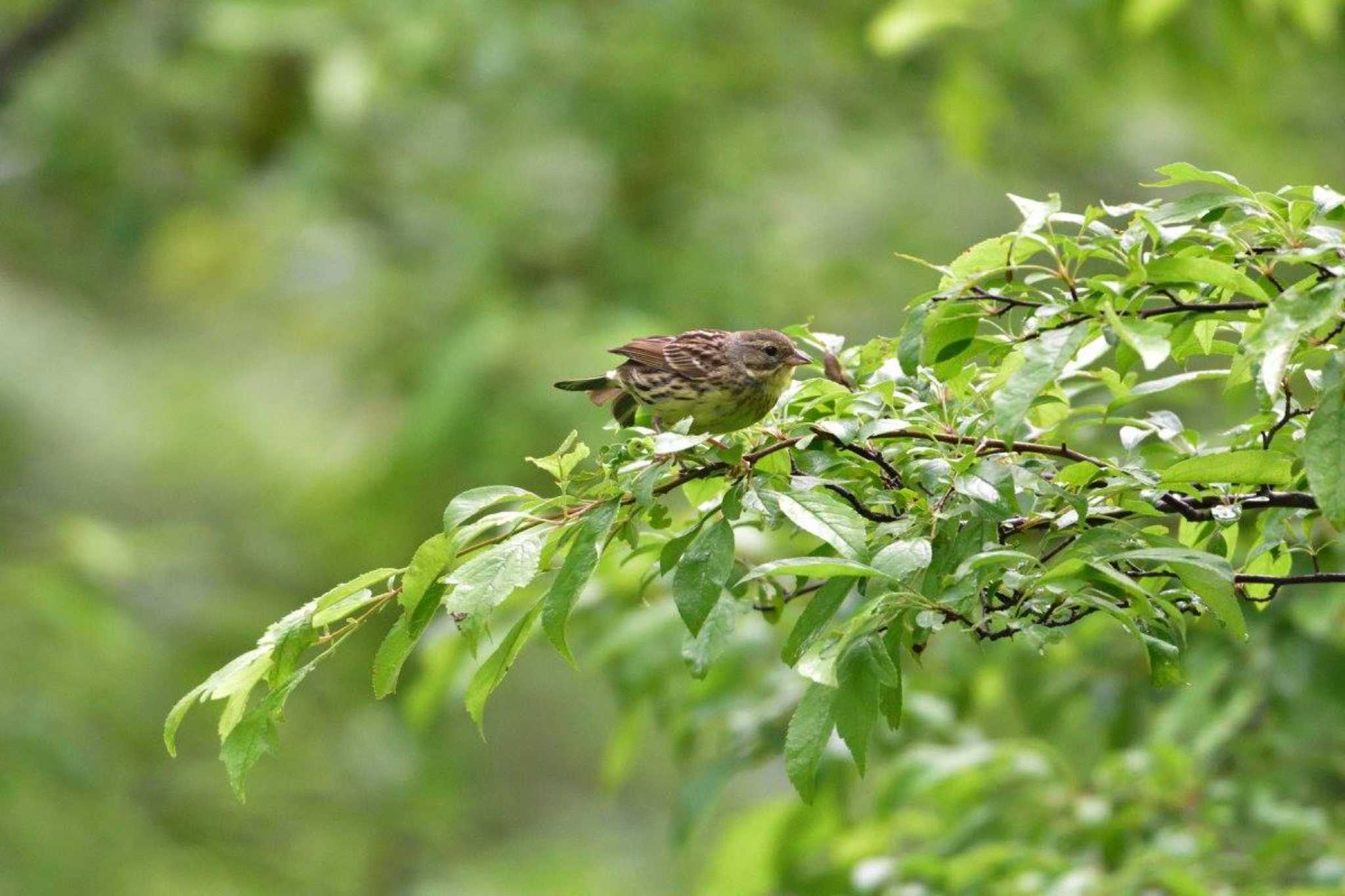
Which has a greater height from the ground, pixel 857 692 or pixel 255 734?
pixel 255 734

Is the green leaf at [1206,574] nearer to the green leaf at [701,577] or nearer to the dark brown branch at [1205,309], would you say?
the dark brown branch at [1205,309]

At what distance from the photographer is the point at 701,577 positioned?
2.12 metres

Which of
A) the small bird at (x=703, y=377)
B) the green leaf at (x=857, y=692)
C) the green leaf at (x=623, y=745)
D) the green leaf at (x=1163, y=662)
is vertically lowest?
the green leaf at (x=1163, y=662)

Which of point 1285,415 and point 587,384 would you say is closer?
point 1285,415

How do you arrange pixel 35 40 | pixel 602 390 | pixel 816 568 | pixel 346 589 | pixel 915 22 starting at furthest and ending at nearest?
1. pixel 35 40
2. pixel 915 22
3. pixel 602 390
4. pixel 346 589
5. pixel 816 568

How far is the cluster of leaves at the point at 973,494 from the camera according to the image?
1969mm

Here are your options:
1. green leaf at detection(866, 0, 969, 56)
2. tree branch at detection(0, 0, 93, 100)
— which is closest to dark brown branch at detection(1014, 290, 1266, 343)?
green leaf at detection(866, 0, 969, 56)

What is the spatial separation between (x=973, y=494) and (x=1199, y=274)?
0.37 m

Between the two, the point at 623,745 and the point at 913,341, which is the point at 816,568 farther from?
the point at 623,745

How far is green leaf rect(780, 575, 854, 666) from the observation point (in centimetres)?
216

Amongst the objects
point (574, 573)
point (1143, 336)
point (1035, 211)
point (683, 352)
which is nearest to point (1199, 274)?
point (1143, 336)

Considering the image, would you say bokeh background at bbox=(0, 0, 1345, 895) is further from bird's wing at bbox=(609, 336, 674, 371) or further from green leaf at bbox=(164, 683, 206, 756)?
green leaf at bbox=(164, 683, 206, 756)

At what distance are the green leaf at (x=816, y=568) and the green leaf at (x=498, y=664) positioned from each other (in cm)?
38

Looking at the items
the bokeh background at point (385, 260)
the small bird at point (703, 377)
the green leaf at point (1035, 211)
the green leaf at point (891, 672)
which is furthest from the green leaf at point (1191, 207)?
the bokeh background at point (385, 260)
